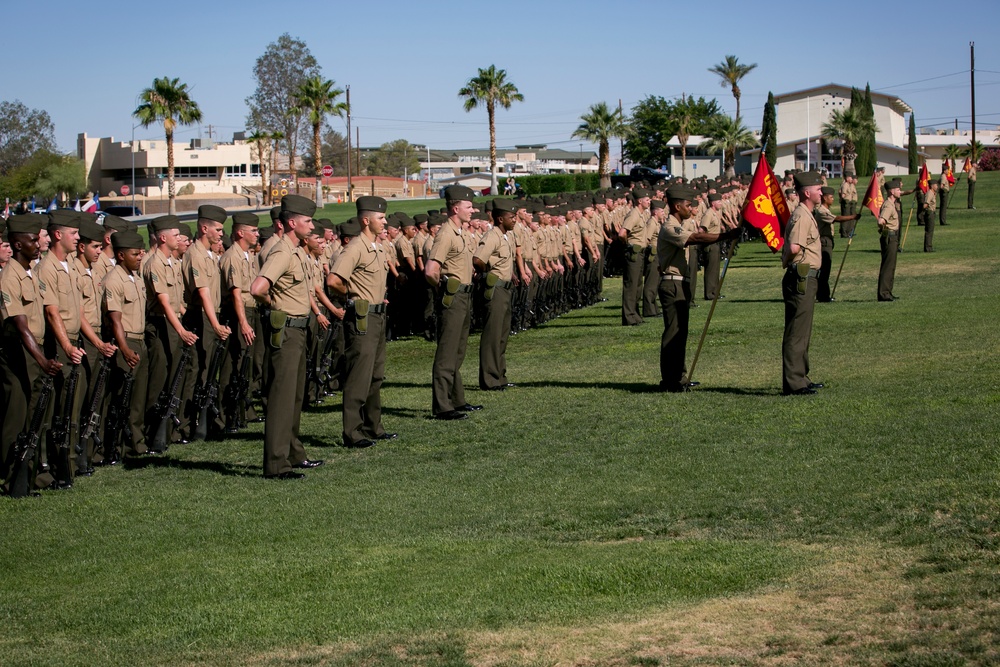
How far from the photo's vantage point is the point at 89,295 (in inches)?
433

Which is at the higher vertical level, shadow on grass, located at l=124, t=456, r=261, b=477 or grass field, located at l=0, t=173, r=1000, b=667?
grass field, located at l=0, t=173, r=1000, b=667

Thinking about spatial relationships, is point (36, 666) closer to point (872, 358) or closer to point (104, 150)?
point (872, 358)

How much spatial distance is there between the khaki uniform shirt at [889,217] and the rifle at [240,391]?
13.4 meters

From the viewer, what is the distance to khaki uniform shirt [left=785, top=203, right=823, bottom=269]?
1267 cm

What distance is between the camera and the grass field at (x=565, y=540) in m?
5.86

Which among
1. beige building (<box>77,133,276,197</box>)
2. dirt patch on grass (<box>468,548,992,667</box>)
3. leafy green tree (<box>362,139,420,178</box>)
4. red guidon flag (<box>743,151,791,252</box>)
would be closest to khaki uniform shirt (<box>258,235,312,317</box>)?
dirt patch on grass (<box>468,548,992,667</box>)

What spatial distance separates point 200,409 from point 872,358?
320 inches

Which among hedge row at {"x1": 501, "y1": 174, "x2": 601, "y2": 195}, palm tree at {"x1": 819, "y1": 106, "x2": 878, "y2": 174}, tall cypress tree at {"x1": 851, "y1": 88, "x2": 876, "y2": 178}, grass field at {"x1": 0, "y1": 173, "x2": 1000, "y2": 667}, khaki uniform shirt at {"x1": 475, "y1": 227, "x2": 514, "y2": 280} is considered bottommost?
grass field at {"x1": 0, "y1": 173, "x2": 1000, "y2": 667}

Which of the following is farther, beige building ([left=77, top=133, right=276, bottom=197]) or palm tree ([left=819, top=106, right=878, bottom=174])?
beige building ([left=77, top=133, right=276, bottom=197])

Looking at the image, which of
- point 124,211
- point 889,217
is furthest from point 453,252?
point 124,211

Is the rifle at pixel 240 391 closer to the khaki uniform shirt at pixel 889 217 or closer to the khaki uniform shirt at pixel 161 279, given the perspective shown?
the khaki uniform shirt at pixel 161 279

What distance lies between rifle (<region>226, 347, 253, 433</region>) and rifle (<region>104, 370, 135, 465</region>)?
1510 millimetres

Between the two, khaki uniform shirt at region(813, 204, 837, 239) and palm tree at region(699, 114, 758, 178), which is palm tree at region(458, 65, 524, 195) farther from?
khaki uniform shirt at region(813, 204, 837, 239)

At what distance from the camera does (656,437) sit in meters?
10.8
